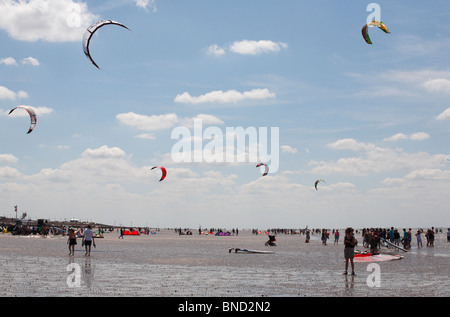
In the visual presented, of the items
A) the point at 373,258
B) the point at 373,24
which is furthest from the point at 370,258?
the point at 373,24

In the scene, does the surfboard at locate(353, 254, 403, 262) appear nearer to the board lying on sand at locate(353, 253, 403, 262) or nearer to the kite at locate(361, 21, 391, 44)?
the board lying on sand at locate(353, 253, 403, 262)

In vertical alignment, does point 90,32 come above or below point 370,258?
above

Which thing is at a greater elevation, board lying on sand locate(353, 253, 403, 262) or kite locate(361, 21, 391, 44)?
kite locate(361, 21, 391, 44)

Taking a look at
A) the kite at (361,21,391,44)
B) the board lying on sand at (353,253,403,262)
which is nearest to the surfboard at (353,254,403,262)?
the board lying on sand at (353,253,403,262)

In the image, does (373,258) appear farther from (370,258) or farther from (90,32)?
(90,32)

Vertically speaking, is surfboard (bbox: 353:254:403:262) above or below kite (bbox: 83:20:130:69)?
below

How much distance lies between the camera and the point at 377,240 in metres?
31.0

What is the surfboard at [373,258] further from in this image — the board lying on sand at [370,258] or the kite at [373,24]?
the kite at [373,24]

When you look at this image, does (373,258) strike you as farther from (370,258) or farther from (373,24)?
(373,24)

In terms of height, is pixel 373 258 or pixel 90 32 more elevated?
pixel 90 32

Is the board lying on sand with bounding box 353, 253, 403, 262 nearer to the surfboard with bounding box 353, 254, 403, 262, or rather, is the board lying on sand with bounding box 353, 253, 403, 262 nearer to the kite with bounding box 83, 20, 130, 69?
the surfboard with bounding box 353, 254, 403, 262

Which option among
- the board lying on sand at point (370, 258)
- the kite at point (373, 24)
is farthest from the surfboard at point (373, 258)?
the kite at point (373, 24)
